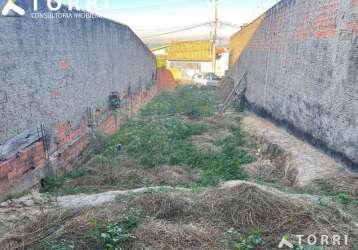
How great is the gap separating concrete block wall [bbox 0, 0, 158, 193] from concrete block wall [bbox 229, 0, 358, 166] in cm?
544

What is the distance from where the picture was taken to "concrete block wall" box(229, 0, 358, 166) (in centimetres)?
575

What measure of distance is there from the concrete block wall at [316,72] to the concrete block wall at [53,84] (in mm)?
5439

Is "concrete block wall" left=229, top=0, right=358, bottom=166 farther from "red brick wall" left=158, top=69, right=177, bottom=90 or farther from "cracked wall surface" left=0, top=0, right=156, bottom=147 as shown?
"red brick wall" left=158, top=69, right=177, bottom=90

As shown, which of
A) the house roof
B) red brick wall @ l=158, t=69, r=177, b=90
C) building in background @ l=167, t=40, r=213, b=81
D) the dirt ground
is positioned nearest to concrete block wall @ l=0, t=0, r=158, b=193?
the dirt ground

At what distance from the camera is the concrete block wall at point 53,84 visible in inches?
177

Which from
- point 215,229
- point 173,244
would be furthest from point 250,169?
point 173,244

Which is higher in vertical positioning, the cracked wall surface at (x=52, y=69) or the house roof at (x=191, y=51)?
the house roof at (x=191, y=51)

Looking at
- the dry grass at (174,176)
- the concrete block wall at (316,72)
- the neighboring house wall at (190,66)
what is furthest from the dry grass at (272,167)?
the neighboring house wall at (190,66)

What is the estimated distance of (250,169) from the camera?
6617mm

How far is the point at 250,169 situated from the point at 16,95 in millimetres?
4746

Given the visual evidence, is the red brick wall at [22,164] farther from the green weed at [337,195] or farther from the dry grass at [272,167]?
the green weed at [337,195]

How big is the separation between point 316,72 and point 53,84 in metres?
5.83

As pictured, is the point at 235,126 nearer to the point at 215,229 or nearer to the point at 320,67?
the point at 320,67

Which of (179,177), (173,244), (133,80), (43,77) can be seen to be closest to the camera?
(173,244)
